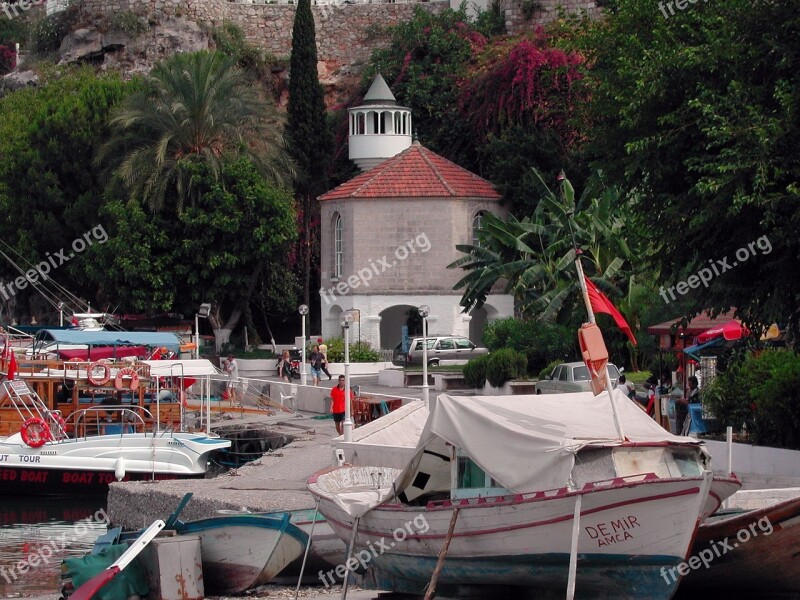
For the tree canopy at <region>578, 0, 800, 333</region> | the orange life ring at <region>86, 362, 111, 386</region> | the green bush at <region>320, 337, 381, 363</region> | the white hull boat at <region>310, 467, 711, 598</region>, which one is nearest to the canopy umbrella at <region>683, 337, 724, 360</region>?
the tree canopy at <region>578, 0, 800, 333</region>

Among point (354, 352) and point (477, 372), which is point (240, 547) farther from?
point (354, 352)

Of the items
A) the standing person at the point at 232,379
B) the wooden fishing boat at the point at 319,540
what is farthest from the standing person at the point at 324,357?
the wooden fishing boat at the point at 319,540

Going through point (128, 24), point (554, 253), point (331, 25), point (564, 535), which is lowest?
point (564, 535)

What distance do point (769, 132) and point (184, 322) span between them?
121ft

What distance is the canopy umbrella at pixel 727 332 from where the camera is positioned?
2525cm

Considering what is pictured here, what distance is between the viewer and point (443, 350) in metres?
47.3

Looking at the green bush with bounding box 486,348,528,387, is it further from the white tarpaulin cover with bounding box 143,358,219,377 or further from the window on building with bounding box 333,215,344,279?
the window on building with bounding box 333,215,344,279

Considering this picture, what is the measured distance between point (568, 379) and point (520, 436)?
664 inches

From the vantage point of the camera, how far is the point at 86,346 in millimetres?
35031

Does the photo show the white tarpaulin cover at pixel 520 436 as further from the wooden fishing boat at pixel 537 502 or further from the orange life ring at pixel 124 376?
the orange life ring at pixel 124 376

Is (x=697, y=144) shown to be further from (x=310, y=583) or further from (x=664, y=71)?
→ (x=310, y=583)

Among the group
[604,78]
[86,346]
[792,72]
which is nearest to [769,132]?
[792,72]

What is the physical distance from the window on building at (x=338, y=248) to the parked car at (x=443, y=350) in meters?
4.98

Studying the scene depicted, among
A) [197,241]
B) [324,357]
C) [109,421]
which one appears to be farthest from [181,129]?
[109,421]
